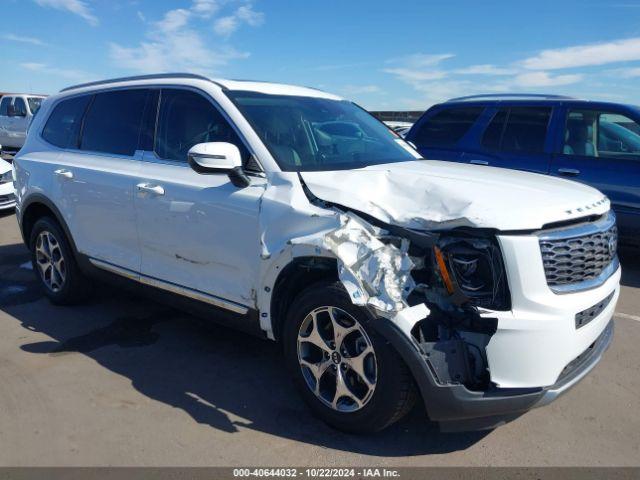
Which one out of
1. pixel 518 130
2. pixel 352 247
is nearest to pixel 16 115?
pixel 518 130

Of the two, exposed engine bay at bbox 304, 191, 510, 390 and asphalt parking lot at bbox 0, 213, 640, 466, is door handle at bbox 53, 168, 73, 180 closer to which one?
asphalt parking lot at bbox 0, 213, 640, 466

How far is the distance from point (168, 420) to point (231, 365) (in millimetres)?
772

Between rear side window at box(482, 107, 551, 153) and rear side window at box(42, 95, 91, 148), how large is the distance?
184 inches

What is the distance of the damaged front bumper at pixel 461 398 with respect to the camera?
2.56 meters

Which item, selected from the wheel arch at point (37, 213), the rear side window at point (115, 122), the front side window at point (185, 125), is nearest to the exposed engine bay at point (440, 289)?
the front side window at point (185, 125)

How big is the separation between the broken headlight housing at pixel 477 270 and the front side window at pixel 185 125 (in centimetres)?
166

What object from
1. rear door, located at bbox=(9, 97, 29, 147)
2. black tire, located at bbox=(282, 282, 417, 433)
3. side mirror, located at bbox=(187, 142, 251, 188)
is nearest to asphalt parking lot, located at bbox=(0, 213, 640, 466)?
black tire, located at bbox=(282, 282, 417, 433)

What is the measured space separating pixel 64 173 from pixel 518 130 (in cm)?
507

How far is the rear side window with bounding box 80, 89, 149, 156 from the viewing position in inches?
169

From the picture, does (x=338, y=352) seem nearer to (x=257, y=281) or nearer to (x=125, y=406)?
(x=257, y=281)

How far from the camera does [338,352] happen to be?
297 cm

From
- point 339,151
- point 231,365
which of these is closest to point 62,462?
point 231,365

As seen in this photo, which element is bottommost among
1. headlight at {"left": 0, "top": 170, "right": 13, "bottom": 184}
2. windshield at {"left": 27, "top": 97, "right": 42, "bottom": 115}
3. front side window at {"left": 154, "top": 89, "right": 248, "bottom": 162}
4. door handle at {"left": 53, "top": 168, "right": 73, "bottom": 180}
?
headlight at {"left": 0, "top": 170, "right": 13, "bottom": 184}

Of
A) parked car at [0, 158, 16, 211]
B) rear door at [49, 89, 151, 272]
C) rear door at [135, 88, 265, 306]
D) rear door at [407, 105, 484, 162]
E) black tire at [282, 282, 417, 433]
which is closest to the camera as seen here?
black tire at [282, 282, 417, 433]
